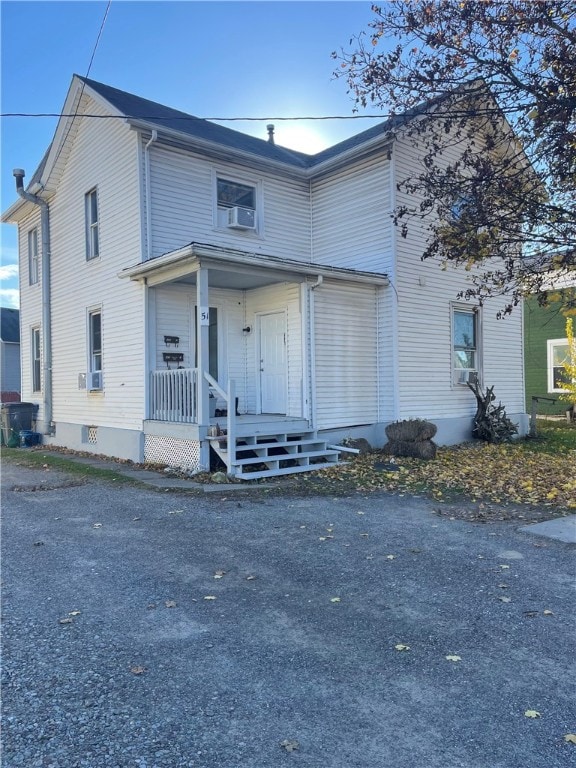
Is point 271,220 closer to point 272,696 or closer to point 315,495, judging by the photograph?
point 315,495

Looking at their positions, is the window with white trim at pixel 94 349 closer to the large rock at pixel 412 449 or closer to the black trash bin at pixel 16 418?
the black trash bin at pixel 16 418

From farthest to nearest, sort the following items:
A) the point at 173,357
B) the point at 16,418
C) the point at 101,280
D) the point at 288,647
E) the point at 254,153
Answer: the point at 16,418, the point at 254,153, the point at 101,280, the point at 173,357, the point at 288,647

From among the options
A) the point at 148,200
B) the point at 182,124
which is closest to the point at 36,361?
the point at 148,200

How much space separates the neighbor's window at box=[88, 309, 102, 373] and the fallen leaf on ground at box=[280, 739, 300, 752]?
1109cm

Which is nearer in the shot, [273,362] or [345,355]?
[345,355]

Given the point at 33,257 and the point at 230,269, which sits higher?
the point at 33,257

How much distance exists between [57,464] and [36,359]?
6011 millimetres

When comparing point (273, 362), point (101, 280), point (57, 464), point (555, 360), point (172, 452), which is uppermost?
point (101, 280)

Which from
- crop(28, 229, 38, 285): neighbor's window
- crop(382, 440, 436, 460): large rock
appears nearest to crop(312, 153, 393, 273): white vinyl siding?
crop(382, 440, 436, 460): large rock

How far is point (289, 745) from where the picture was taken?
2414 millimetres

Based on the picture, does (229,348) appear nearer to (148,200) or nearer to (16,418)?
(148,200)

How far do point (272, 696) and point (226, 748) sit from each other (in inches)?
18.0

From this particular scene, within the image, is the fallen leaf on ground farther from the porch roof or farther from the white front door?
the white front door

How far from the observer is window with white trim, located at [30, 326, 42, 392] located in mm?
15789
